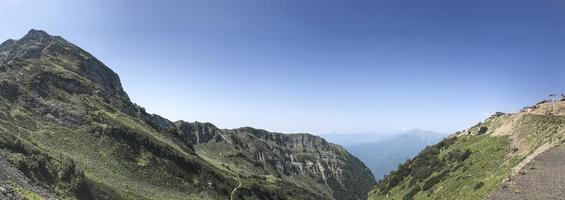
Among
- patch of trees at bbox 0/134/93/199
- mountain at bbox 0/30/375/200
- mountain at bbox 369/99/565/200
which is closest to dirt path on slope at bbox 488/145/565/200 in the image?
mountain at bbox 369/99/565/200

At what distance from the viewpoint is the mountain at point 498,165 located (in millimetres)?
45938

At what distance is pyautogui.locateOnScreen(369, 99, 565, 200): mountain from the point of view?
45.9 m

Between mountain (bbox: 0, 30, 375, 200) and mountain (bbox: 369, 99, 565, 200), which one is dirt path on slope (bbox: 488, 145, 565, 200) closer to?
mountain (bbox: 369, 99, 565, 200)

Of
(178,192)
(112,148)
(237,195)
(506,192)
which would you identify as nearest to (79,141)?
(112,148)

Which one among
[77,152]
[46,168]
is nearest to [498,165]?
[46,168]

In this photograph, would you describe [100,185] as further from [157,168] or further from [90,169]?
[157,168]

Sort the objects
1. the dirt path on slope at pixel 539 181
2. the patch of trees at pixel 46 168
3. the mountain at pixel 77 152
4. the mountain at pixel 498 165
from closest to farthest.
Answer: the dirt path on slope at pixel 539 181 < the mountain at pixel 498 165 < the patch of trees at pixel 46 168 < the mountain at pixel 77 152

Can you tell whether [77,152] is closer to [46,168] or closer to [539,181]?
[46,168]

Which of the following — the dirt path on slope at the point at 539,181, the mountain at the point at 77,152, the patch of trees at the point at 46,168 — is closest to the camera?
the dirt path on slope at the point at 539,181

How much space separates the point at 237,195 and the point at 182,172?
26.4 m

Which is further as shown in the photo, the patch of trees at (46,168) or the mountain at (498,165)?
the patch of trees at (46,168)

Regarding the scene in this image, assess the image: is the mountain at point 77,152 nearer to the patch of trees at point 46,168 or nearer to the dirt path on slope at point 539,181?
the patch of trees at point 46,168

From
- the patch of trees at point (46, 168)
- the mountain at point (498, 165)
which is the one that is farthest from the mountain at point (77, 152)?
the mountain at point (498, 165)

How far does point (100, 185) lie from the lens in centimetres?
10281
